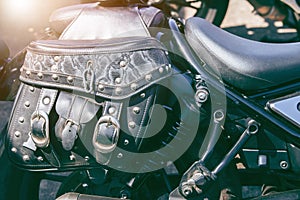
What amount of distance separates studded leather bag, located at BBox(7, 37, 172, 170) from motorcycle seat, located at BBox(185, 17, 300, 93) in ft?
0.44

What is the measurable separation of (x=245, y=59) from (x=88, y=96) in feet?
1.64

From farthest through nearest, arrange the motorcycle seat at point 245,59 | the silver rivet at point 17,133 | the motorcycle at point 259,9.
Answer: the motorcycle at point 259,9
the silver rivet at point 17,133
the motorcycle seat at point 245,59

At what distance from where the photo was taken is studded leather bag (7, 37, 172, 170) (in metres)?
1.82

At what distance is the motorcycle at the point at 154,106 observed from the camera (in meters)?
1.82

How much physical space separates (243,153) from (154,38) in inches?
18.5

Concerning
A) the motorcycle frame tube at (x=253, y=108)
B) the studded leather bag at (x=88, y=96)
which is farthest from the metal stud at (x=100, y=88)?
the motorcycle frame tube at (x=253, y=108)

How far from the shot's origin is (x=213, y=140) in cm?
187

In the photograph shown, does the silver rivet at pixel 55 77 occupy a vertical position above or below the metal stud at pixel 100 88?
above

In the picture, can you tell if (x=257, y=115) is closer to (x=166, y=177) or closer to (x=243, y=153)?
(x=243, y=153)

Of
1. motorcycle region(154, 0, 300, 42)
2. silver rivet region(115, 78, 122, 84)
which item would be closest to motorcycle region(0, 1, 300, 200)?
→ silver rivet region(115, 78, 122, 84)

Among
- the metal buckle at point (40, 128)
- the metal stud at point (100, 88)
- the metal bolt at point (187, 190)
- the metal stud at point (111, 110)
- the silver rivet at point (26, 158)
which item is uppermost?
the metal stud at point (100, 88)

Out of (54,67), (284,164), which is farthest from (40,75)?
(284,164)

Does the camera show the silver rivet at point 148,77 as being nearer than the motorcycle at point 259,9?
Yes

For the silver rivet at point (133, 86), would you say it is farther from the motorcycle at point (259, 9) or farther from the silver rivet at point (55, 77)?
the motorcycle at point (259, 9)
